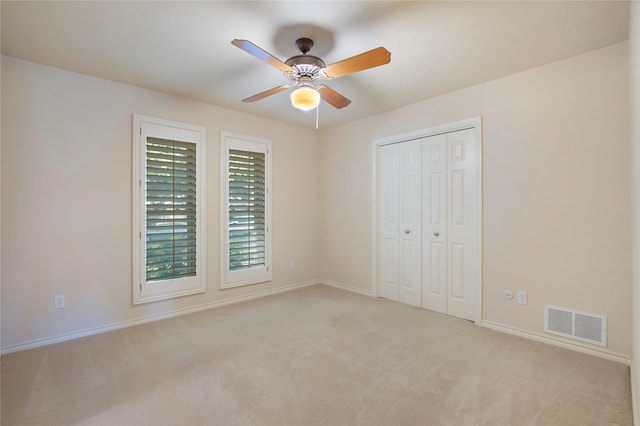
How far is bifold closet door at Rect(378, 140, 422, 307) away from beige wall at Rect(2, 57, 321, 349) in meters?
2.62

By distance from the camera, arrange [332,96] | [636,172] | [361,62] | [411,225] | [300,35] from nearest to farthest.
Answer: [636,172], [361,62], [300,35], [332,96], [411,225]

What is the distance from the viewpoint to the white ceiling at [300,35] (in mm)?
2025

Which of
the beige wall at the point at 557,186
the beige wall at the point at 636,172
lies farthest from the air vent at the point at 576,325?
the beige wall at the point at 636,172

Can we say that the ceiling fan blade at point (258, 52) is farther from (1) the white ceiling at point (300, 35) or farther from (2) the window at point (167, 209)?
(2) the window at point (167, 209)

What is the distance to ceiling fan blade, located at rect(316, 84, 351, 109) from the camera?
2.65 meters

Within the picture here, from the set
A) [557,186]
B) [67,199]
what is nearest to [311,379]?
[557,186]

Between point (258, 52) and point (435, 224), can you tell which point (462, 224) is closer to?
point (435, 224)

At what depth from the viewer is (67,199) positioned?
2.90m

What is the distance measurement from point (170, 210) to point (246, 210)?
1015 millimetres

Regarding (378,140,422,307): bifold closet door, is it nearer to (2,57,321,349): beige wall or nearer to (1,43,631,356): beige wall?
(1,43,631,356): beige wall

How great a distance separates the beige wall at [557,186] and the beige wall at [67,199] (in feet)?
11.6

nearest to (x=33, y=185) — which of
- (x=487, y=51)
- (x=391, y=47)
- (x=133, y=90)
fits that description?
(x=133, y=90)

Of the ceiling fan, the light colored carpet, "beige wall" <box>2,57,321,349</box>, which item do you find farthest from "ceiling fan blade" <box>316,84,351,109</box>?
the light colored carpet

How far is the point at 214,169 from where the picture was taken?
391 centimetres
